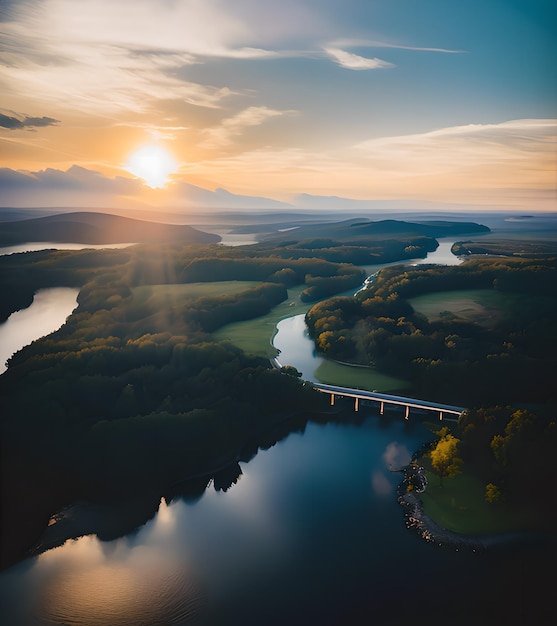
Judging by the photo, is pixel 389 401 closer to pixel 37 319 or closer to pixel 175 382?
pixel 175 382

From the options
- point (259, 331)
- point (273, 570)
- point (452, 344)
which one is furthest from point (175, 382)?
point (452, 344)

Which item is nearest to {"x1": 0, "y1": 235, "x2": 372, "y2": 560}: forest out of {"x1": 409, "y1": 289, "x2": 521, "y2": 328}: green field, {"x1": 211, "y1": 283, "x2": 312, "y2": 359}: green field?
{"x1": 211, "y1": 283, "x2": 312, "y2": 359}: green field

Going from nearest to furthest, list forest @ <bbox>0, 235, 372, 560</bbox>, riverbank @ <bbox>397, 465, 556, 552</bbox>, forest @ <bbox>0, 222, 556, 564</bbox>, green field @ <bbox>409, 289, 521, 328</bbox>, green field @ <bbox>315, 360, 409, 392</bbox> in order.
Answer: riverbank @ <bbox>397, 465, 556, 552</bbox> → forest @ <bbox>0, 235, 372, 560</bbox> → forest @ <bbox>0, 222, 556, 564</bbox> → green field @ <bbox>315, 360, 409, 392</bbox> → green field @ <bbox>409, 289, 521, 328</bbox>

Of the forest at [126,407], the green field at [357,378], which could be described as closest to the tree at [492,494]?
the green field at [357,378]

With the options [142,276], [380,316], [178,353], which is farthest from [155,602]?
[142,276]

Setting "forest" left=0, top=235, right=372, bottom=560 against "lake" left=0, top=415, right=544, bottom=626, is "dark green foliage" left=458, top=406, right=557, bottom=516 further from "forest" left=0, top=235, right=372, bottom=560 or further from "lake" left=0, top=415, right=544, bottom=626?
"forest" left=0, top=235, right=372, bottom=560
